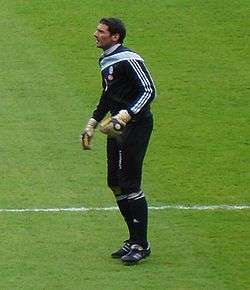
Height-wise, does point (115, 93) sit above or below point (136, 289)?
above

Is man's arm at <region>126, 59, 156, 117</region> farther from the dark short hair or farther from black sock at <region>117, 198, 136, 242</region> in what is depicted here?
black sock at <region>117, 198, 136, 242</region>

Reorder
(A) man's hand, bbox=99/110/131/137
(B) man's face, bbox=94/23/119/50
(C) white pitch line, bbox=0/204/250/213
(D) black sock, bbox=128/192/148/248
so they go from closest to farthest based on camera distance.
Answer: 1. (A) man's hand, bbox=99/110/131/137
2. (B) man's face, bbox=94/23/119/50
3. (D) black sock, bbox=128/192/148/248
4. (C) white pitch line, bbox=0/204/250/213

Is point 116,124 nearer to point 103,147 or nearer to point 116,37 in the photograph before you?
point 116,37

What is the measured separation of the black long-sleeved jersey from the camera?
1091 centimetres

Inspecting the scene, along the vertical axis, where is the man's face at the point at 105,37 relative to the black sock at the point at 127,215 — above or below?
above

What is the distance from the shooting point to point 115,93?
11.1 m

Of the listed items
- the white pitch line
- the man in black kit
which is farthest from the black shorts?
the white pitch line

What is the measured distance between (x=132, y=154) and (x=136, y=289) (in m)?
1.26

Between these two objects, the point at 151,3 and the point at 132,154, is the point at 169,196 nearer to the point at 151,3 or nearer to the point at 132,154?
the point at 132,154

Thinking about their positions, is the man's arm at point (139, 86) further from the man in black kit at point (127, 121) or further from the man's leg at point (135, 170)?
the man's leg at point (135, 170)

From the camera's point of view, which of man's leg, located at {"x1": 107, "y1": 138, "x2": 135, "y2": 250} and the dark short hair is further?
man's leg, located at {"x1": 107, "y1": 138, "x2": 135, "y2": 250}

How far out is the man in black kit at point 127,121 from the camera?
10938 millimetres

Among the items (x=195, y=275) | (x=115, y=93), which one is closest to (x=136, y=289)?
(x=195, y=275)

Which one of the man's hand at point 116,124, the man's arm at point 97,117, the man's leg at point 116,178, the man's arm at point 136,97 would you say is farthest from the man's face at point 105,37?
the man's leg at point 116,178
